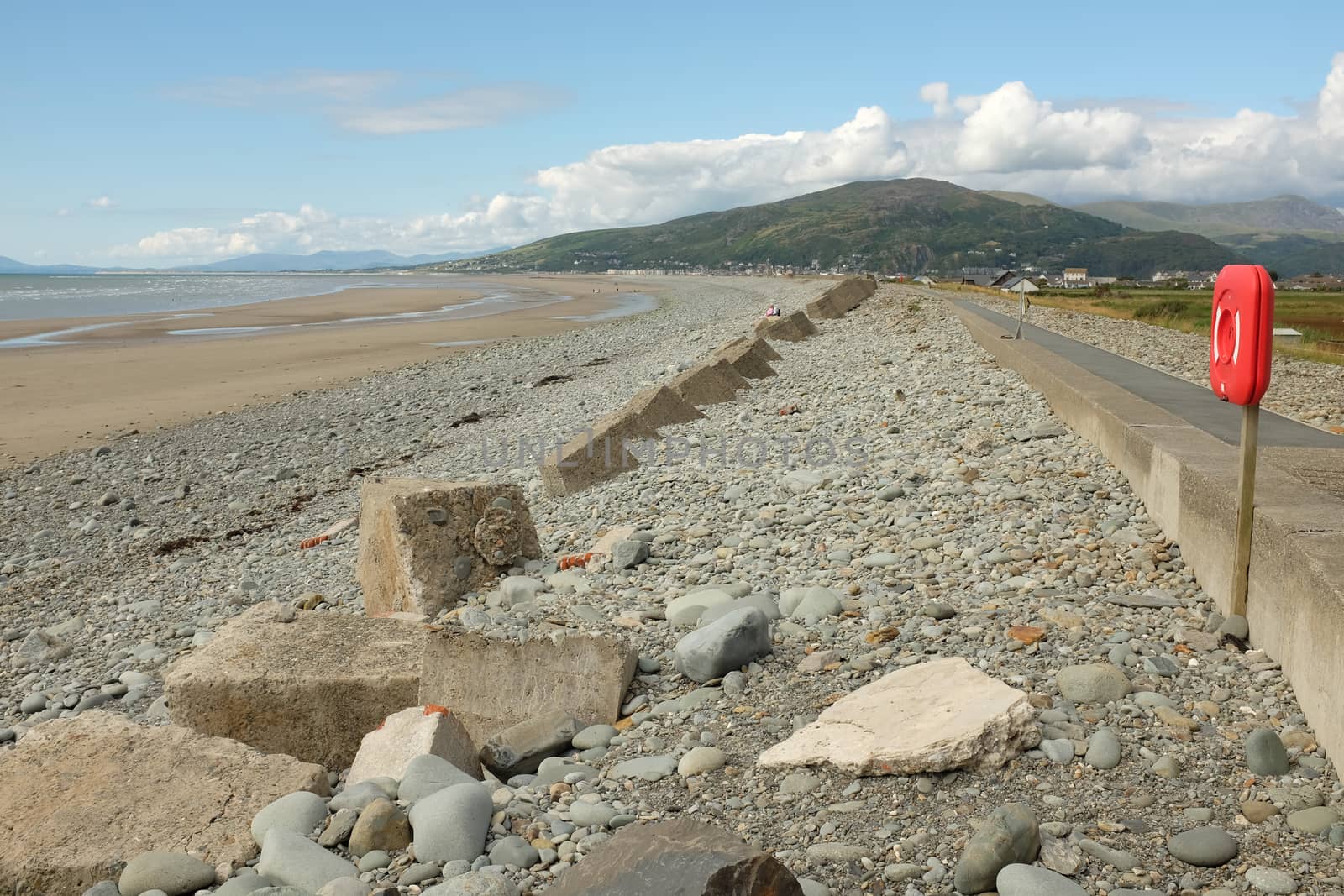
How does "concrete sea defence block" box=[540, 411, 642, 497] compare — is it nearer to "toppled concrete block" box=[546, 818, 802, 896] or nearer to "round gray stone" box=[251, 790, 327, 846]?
"round gray stone" box=[251, 790, 327, 846]

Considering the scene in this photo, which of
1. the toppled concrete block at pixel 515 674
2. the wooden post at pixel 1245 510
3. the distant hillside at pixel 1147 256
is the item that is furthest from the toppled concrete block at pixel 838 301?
the distant hillside at pixel 1147 256

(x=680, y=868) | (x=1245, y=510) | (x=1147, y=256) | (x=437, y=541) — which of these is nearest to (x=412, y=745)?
(x=680, y=868)

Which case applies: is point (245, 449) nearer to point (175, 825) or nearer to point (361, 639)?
point (361, 639)

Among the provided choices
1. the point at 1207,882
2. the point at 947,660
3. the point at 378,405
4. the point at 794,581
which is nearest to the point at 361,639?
the point at 794,581

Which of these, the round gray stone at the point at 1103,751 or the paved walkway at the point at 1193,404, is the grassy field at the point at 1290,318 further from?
the round gray stone at the point at 1103,751

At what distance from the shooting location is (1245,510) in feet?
14.4

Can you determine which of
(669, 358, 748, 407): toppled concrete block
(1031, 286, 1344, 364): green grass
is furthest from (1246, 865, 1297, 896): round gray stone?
(1031, 286, 1344, 364): green grass

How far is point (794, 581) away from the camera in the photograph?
5848mm

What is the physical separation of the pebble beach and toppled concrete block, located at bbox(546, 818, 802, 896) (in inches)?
8.8

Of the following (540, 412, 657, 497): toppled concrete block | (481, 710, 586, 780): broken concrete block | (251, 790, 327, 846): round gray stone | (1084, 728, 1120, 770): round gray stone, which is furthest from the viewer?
(540, 412, 657, 497): toppled concrete block

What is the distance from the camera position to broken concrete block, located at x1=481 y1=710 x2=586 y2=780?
412cm

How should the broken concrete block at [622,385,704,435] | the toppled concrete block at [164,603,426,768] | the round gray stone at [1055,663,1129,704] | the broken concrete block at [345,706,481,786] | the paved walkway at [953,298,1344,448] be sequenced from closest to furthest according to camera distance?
the round gray stone at [1055,663,1129,704] → the broken concrete block at [345,706,481,786] → the toppled concrete block at [164,603,426,768] → the paved walkway at [953,298,1344,448] → the broken concrete block at [622,385,704,435]

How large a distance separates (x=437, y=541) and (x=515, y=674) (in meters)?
2.25

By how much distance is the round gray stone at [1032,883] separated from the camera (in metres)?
2.73
